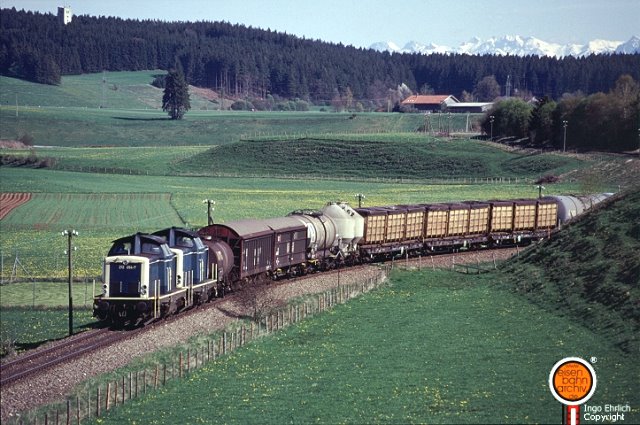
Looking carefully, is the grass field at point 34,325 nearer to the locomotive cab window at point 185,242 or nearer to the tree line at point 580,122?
the locomotive cab window at point 185,242

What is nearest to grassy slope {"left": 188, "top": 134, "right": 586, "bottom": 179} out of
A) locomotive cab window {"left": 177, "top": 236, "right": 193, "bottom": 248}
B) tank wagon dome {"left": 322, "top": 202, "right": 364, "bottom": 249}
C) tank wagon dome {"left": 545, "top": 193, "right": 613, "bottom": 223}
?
tank wagon dome {"left": 545, "top": 193, "right": 613, "bottom": 223}

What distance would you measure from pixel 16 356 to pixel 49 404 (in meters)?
6.42

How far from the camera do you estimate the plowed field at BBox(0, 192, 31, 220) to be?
103 m

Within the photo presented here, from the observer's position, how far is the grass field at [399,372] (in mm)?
35094

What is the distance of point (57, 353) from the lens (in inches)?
1624

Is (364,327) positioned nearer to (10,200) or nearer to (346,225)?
(346,225)

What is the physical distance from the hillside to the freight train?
843 cm

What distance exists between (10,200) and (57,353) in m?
72.4

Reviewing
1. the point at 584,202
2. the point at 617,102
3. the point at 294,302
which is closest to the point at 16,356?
the point at 294,302

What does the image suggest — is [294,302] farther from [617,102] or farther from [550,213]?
[617,102]

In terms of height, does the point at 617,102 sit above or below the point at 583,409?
above

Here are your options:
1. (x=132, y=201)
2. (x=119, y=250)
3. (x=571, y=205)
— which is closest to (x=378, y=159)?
(x=132, y=201)

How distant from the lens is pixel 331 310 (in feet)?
189

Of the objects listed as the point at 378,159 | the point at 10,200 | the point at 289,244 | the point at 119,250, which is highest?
the point at 119,250
